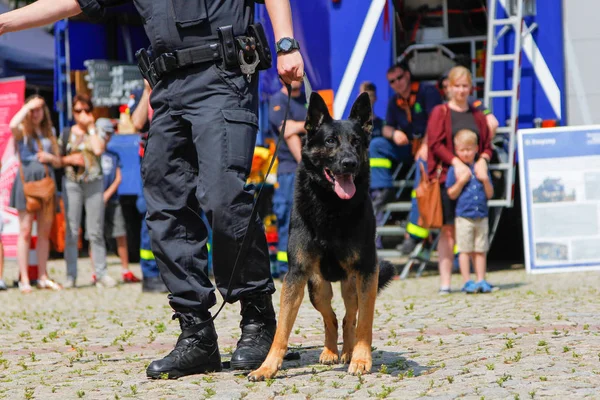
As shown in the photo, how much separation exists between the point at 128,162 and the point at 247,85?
23.4 feet

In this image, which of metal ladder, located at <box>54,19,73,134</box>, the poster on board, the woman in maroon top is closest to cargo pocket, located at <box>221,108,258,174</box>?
the woman in maroon top

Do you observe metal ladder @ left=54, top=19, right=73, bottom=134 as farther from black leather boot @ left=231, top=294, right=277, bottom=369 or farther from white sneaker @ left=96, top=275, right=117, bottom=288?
black leather boot @ left=231, top=294, right=277, bottom=369

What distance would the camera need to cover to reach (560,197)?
395 inches

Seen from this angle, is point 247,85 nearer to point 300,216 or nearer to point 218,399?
point 300,216

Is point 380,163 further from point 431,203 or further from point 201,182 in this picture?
point 201,182

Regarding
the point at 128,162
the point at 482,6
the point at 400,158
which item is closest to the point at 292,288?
the point at 400,158

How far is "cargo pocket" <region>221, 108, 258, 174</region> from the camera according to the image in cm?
460

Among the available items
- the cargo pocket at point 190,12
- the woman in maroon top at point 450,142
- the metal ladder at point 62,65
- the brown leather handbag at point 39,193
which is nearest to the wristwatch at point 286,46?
the cargo pocket at point 190,12

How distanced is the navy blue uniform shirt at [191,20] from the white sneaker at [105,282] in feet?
19.8

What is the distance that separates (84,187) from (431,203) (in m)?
3.78

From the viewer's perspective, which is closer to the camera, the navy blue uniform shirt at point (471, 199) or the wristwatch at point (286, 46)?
the wristwatch at point (286, 46)

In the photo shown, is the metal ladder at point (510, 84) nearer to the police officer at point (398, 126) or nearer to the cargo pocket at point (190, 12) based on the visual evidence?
→ the police officer at point (398, 126)

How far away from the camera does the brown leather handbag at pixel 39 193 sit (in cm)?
1023

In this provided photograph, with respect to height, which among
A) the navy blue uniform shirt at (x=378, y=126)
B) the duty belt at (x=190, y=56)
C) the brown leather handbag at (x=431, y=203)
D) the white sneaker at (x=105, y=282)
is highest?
the duty belt at (x=190, y=56)
